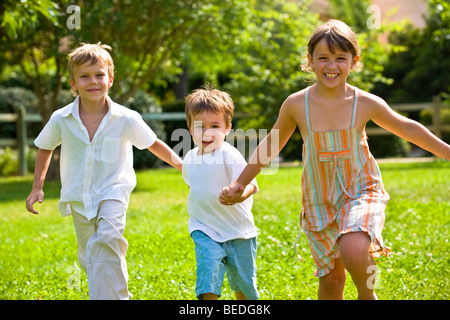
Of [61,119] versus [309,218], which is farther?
[61,119]

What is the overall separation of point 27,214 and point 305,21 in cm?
907

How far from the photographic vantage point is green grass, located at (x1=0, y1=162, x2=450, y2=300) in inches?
179

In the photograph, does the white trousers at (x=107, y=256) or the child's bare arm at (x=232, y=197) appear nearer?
the child's bare arm at (x=232, y=197)

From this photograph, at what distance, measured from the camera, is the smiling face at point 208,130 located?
3707mm

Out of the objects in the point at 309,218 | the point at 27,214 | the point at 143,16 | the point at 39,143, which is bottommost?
the point at 27,214

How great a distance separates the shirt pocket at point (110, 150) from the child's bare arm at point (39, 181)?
34 cm

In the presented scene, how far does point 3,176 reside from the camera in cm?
1563

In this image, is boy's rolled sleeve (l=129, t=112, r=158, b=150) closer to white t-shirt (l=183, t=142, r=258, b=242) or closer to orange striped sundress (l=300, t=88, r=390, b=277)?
white t-shirt (l=183, t=142, r=258, b=242)

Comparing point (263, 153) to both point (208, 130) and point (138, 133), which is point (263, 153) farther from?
point (138, 133)

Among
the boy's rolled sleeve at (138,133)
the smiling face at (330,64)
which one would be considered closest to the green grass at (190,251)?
the boy's rolled sleeve at (138,133)

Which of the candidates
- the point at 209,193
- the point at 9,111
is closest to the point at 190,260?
the point at 209,193

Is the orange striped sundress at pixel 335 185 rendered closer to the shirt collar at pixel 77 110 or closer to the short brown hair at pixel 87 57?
the shirt collar at pixel 77 110

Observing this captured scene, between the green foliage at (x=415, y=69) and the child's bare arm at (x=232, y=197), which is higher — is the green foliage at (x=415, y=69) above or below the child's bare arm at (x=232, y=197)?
above
